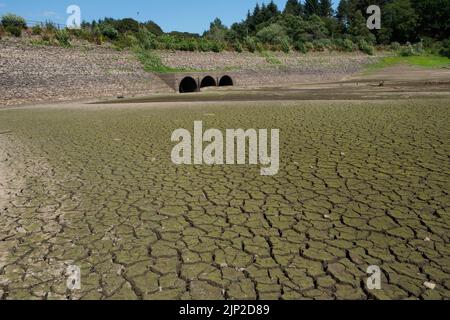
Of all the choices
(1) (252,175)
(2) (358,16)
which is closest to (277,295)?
(1) (252,175)

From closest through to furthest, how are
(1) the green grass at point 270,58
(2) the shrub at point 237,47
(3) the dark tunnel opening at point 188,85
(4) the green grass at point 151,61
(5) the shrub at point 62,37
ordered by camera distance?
(5) the shrub at point 62,37 → (4) the green grass at point 151,61 → (3) the dark tunnel opening at point 188,85 → (2) the shrub at point 237,47 → (1) the green grass at point 270,58

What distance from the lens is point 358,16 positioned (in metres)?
81.6

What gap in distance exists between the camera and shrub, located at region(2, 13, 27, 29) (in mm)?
24906

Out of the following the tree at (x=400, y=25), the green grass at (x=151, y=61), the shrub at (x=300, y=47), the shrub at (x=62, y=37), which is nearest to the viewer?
the shrub at (x=62, y=37)

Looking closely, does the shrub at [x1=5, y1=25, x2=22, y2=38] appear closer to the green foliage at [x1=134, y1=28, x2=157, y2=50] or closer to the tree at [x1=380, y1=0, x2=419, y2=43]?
the green foliage at [x1=134, y1=28, x2=157, y2=50]

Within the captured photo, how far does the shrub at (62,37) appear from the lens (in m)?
26.8

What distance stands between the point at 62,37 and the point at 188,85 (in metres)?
12.3

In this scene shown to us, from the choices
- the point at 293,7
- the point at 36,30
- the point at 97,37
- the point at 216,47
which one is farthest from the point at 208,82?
the point at 293,7

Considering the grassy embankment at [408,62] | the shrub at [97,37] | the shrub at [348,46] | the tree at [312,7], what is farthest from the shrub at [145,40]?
the tree at [312,7]

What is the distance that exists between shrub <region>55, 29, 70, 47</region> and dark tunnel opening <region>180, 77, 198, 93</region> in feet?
37.0

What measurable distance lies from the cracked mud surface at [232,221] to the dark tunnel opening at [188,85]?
24.3m

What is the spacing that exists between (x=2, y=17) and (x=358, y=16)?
78.5m

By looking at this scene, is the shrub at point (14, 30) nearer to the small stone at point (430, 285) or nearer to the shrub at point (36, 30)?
the shrub at point (36, 30)
